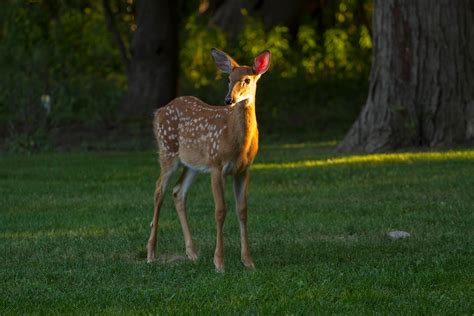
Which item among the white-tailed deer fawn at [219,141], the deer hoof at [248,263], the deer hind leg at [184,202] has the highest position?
the white-tailed deer fawn at [219,141]

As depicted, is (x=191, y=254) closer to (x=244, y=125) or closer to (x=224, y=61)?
(x=244, y=125)

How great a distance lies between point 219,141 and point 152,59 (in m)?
15.7

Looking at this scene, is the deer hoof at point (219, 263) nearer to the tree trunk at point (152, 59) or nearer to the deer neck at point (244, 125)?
the deer neck at point (244, 125)

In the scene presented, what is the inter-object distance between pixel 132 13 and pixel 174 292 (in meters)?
22.0

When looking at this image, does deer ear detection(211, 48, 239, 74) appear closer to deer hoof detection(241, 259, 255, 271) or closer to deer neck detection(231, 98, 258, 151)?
deer neck detection(231, 98, 258, 151)

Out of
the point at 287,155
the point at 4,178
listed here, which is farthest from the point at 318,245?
the point at 287,155

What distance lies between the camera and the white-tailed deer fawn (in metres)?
9.53

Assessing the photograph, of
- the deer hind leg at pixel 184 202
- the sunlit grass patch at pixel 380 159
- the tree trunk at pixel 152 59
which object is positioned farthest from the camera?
the tree trunk at pixel 152 59

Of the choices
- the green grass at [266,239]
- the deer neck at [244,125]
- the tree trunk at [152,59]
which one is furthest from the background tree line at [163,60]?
the deer neck at [244,125]

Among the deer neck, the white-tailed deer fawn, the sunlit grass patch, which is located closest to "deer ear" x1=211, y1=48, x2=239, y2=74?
the white-tailed deer fawn

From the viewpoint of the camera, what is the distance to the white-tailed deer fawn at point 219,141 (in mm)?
9531

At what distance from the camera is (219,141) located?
31.9 ft

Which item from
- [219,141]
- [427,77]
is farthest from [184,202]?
[427,77]

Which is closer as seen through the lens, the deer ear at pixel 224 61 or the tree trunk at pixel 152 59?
the deer ear at pixel 224 61
